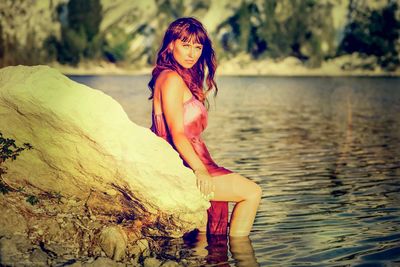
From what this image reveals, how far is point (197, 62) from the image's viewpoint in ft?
25.4

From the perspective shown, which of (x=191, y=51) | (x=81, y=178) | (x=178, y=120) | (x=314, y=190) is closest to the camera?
(x=178, y=120)

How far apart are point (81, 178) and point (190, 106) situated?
55.1 inches

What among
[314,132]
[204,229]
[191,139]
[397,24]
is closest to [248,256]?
[204,229]

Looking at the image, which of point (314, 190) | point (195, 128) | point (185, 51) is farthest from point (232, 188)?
point (314, 190)

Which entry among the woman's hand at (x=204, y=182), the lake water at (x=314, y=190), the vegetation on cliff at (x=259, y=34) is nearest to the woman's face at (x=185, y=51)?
the woman's hand at (x=204, y=182)

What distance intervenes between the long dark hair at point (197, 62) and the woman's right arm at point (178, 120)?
0.68 feet

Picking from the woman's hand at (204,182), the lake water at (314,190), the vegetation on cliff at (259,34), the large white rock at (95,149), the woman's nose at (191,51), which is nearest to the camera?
the large white rock at (95,149)

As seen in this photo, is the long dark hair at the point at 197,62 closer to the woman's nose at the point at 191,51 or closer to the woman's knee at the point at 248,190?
the woman's nose at the point at 191,51

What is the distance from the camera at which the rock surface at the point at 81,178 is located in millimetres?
7227

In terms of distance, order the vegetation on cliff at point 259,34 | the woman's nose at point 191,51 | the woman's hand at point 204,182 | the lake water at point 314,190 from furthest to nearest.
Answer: the vegetation on cliff at point 259,34
the lake water at point 314,190
the woman's nose at point 191,51
the woman's hand at point 204,182

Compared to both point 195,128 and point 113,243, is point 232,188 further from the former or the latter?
point 113,243

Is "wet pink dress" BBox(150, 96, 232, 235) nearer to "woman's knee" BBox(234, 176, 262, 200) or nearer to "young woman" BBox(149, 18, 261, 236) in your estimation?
"young woman" BBox(149, 18, 261, 236)

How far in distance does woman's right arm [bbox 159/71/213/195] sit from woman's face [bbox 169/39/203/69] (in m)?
0.27

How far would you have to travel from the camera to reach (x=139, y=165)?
7.30 metres
